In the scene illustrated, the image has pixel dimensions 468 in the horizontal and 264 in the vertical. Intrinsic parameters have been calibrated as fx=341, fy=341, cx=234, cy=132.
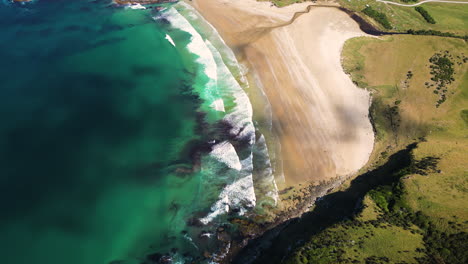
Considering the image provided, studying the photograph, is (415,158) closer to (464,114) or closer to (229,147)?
(464,114)

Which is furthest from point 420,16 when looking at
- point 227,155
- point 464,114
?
point 227,155

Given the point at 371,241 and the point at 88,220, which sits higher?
the point at 371,241

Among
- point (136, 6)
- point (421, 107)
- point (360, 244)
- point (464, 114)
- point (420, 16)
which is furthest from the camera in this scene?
point (136, 6)

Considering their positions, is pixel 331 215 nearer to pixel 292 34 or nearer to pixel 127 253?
pixel 127 253

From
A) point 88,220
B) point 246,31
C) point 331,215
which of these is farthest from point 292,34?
point 88,220

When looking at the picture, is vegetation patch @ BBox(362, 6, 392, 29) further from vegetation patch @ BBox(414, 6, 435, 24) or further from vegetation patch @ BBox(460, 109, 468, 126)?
vegetation patch @ BBox(460, 109, 468, 126)

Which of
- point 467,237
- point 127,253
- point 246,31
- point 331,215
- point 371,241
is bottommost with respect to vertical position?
point 127,253

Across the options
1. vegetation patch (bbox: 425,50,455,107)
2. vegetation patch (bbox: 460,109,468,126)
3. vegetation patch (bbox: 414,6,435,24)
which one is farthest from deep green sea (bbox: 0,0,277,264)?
vegetation patch (bbox: 414,6,435,24)
